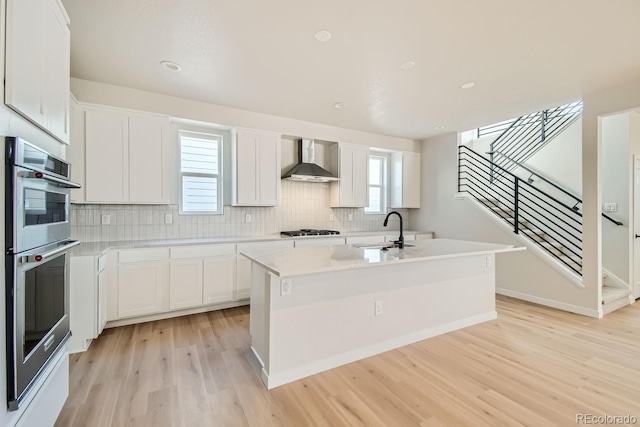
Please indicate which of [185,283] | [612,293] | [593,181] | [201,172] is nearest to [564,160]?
[593,181]

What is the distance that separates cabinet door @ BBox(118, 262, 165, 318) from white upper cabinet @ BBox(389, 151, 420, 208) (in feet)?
13.9

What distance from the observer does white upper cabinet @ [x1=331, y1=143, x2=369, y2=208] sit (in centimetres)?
499

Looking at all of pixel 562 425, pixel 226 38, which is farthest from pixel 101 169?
pixel 562 425

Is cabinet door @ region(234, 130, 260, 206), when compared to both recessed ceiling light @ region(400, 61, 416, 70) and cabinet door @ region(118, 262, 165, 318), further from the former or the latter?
recessed ceiling light @ region(400, 61, 416, 70)

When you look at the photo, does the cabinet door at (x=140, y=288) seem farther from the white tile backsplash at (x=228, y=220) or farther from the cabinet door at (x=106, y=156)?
the cabinet door at (x=106, y=156)

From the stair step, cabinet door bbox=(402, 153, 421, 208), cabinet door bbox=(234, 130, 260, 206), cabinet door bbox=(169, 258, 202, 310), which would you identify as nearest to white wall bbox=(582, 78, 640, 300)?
the stair step

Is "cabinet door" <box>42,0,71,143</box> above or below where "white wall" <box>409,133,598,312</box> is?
above

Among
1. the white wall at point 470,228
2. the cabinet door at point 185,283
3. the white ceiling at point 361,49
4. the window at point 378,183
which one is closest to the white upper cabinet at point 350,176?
the window at point 378,183

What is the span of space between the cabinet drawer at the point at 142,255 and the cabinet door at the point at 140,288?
0.05 metres

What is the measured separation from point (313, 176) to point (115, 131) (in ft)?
8.41

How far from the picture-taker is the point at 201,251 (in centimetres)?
355

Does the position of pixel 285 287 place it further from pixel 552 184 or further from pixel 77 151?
pixel 552 184

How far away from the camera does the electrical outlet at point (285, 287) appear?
7.11 feet

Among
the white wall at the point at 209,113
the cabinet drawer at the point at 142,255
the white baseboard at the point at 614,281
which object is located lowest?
the white baseboard at the point at 614,281
